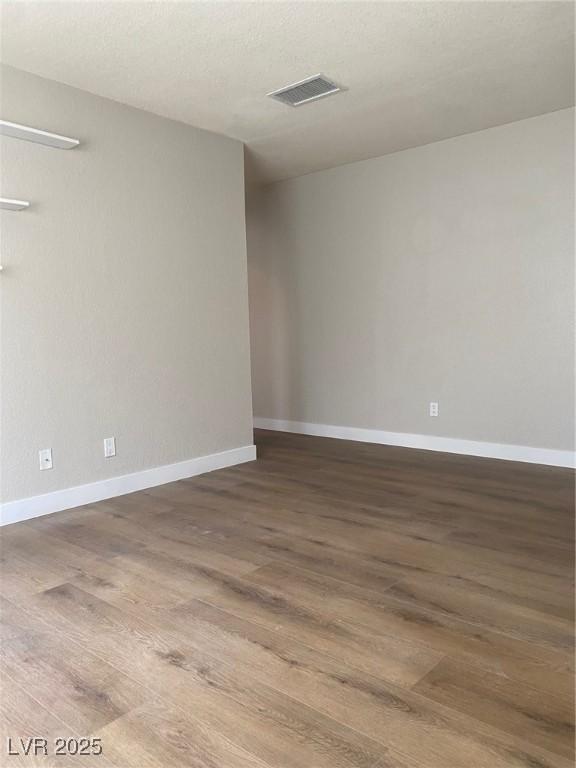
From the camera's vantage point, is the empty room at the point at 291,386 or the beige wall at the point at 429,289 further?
the beige wall at the point at 429,289

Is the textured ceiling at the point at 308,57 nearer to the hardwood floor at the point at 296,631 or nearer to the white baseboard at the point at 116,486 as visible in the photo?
the white baseboard at the point at 116,486

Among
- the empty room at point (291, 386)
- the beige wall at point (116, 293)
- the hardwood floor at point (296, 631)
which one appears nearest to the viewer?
the hardwood floor at point (296, 631)

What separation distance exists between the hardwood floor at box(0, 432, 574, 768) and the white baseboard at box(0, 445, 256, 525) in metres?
0.11

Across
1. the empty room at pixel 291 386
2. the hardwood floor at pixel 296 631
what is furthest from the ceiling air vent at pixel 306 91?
the hardwood floor at pixel 296 631

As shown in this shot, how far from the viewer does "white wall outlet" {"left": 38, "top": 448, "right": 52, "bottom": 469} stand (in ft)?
11.5

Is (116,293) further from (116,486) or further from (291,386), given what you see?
(291,386)

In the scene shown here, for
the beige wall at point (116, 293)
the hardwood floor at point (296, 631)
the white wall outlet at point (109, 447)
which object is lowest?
the hardwood floor at point (296, 631)

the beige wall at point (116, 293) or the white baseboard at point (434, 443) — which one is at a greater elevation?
the beige wall at point (116, 293)

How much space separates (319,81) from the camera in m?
3.53

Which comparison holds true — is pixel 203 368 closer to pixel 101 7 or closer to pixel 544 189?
pixel 101 7

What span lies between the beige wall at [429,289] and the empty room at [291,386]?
0.08 feet

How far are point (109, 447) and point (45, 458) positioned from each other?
0.44 metres

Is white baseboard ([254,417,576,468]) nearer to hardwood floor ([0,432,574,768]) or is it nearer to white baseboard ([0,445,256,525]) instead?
hardwood floor ([0,432,574,768])

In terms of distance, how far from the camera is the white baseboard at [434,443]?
446cm
